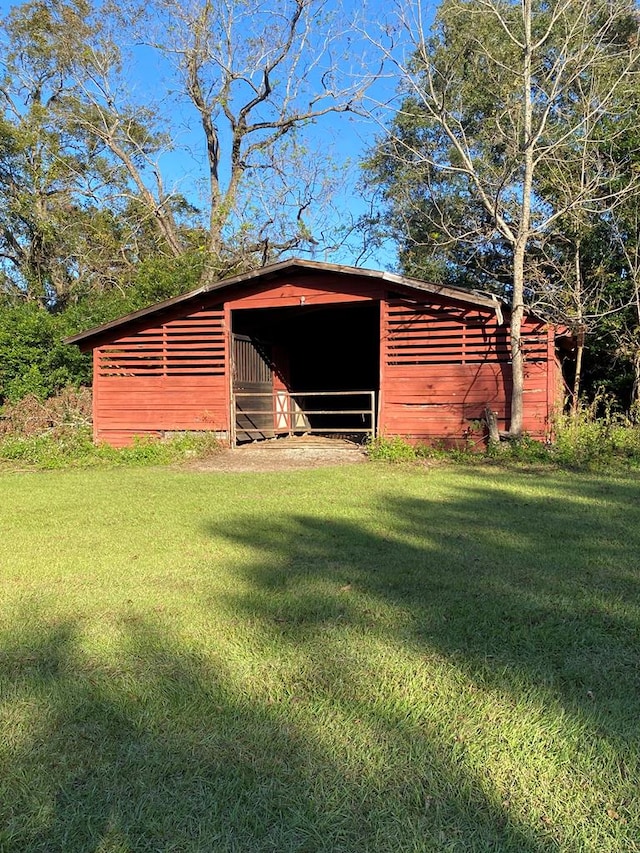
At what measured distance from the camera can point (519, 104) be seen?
1238 cm

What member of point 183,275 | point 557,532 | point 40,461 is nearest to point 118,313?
point 183,275

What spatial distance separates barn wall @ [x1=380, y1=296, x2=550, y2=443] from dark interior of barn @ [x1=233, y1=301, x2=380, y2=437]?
333 cm

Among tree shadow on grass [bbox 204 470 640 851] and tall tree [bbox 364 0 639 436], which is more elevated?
tall tree [bbox 364 0 639 436]

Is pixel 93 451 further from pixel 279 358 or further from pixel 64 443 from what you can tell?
pixel 279 358

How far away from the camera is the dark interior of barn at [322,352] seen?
15.6 m

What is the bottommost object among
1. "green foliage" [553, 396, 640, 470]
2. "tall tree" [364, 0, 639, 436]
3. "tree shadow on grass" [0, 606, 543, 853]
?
"tree shadow on grass" [0, 606, 543, 853]

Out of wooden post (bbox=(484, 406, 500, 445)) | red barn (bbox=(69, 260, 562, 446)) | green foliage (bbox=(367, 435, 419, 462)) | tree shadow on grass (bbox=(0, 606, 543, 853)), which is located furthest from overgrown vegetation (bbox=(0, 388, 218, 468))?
tree shadow on grass (bbox=(0, 606, 543, 853))

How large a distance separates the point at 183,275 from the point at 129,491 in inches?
566

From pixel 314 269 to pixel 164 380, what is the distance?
162 inches

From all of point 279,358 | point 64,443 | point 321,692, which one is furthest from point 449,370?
point 321,692

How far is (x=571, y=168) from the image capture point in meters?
15.4

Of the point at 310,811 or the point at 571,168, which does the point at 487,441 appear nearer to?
the point at 571,168

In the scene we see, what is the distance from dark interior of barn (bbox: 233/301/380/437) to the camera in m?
15.6

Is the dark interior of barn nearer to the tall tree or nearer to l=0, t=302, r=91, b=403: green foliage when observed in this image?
the tall tree
